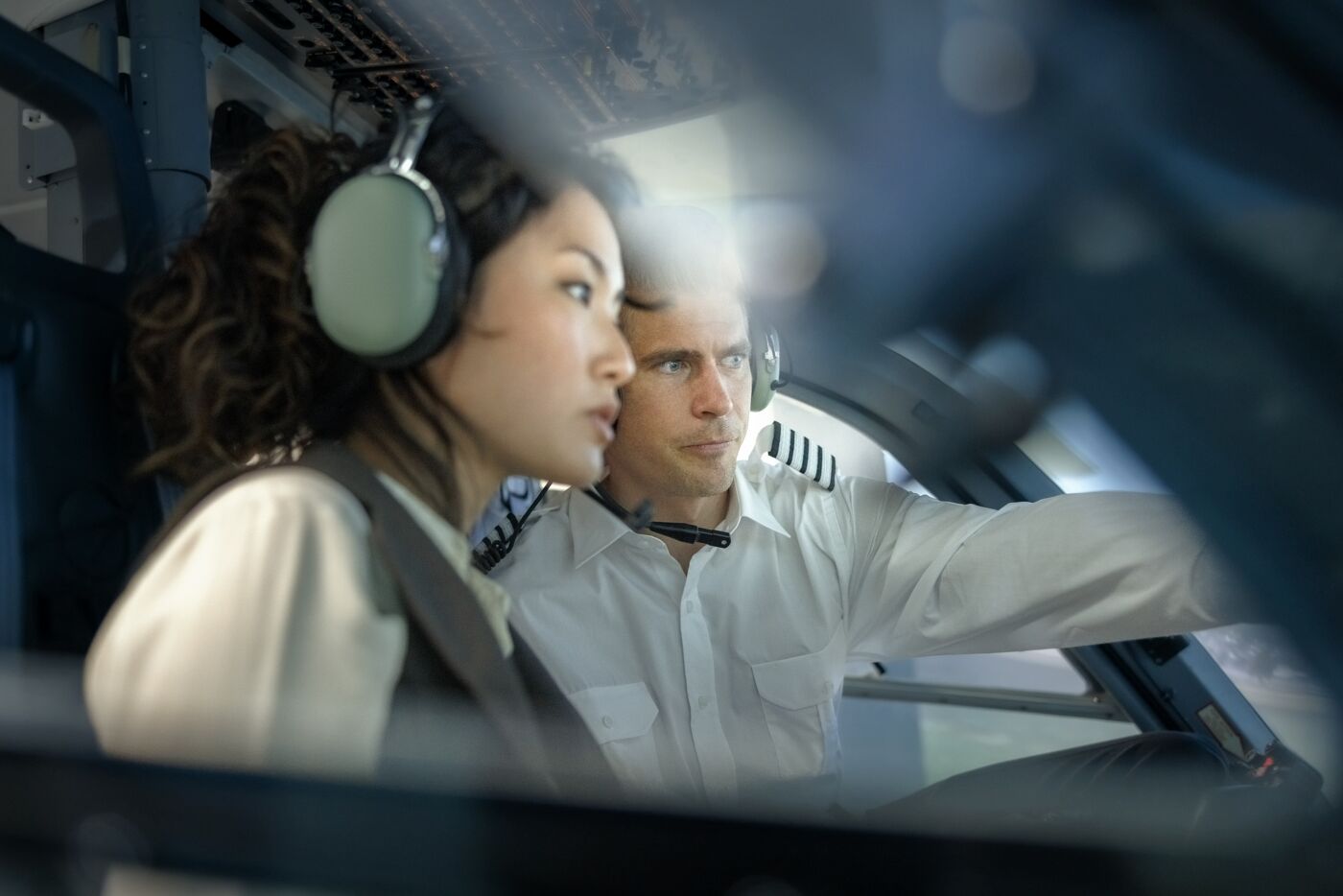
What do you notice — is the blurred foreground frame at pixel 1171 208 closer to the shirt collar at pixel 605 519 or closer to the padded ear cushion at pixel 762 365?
the padded ear cushion at pixel 762 365

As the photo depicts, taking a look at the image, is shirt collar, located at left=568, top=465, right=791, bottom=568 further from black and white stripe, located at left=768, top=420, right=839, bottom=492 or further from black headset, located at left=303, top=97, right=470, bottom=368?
black headset, located at left=303, top=97, right=470, bottom=368

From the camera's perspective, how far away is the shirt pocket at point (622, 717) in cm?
146

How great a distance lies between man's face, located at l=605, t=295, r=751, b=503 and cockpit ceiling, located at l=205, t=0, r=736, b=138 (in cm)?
31

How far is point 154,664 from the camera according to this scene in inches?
32.5

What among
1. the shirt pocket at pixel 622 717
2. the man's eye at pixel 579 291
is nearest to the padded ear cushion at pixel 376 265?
the man's eye at pixel 579 291

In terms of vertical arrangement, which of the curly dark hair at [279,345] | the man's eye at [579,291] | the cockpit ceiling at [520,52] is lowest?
the curly dark hair at [279,345]

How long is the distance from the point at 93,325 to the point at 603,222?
63cm

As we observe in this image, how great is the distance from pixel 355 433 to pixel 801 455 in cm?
104

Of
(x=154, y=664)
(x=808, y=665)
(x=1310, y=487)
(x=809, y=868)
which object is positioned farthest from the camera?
(x=808, y=665)

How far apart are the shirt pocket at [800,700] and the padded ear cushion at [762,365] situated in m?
0.49

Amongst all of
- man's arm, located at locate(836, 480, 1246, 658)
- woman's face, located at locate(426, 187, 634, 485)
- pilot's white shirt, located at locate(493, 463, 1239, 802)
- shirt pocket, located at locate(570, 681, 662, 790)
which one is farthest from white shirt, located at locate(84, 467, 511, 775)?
man's arm, located at locate(836, 480, 1246, 658)

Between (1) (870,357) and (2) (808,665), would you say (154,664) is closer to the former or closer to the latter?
(1) (870,357)

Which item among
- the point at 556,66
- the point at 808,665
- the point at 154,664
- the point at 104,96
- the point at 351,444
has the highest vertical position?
the point at 556,66

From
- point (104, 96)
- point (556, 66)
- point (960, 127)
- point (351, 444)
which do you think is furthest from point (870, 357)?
point (104, 96)
